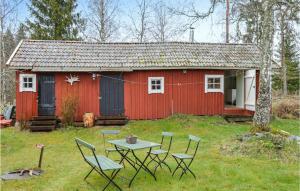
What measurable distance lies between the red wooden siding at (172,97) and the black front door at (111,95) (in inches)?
10.4

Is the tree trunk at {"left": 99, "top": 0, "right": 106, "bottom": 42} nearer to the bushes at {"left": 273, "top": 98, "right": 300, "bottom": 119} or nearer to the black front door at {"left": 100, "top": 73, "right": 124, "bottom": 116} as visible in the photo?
the black front door at {"left": 100, "top": 73, "right": 124, "bottom": 116}

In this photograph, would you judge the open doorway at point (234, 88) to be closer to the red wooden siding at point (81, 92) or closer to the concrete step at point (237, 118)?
the concrete step at point (237, 118)

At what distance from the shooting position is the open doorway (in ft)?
54.8

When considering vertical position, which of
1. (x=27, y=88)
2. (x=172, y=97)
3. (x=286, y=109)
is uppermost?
(x=27, y=88)

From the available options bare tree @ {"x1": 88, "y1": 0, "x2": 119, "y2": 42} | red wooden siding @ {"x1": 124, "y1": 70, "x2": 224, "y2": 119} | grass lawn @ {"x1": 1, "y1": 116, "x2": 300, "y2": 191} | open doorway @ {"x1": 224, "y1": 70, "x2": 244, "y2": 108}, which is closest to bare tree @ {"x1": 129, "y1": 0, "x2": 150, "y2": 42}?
bare tree @ {"x1": 88, "y1": 0, "x2": 119, "y2": 42}

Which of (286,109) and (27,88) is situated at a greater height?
(27,88)

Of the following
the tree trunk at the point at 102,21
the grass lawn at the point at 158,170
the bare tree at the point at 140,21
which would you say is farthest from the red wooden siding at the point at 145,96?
the bare tree at the point at 140,21

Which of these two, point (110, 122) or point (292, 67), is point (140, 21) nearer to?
point (292, 67)

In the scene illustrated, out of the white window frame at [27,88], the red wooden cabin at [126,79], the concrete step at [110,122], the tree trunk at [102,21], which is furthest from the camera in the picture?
the tree trunk at [102,21]

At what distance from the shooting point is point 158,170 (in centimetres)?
741

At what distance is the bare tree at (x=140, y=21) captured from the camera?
27.9m

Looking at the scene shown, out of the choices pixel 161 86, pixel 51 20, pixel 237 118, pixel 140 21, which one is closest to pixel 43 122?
pixel 161 86

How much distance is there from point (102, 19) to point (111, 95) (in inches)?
486

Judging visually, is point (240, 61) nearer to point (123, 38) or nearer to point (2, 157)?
point (2, 157)
